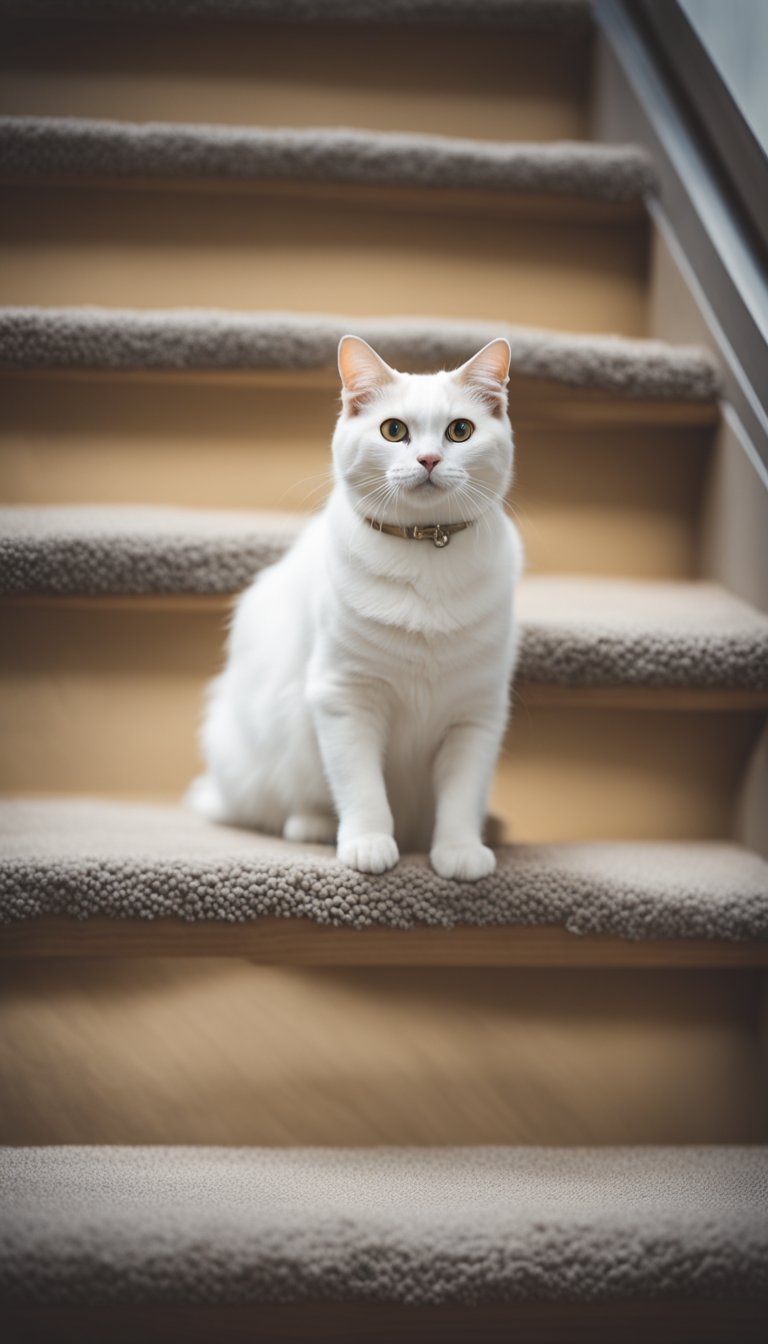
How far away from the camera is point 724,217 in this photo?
4.59 ft

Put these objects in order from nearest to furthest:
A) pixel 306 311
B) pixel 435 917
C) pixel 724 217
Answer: pixel 435 917 → pixel 724 217 → pixel 306 311

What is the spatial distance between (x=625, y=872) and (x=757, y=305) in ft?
2.27

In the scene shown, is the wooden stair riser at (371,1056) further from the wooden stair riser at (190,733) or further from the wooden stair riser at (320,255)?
the wooden stair riser at (320,255)

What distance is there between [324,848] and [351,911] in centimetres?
15

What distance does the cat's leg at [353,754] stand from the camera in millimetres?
1045

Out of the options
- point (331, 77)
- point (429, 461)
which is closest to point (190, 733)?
point (429, 461)

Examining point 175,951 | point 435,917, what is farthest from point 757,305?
point 175,951

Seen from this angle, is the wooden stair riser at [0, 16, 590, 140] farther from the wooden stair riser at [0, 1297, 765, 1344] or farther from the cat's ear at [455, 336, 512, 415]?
the wooden stair riser at [0, 1297, 765, 1344]

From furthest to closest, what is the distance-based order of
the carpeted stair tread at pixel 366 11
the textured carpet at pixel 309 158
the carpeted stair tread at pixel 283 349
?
the carpeted stair tread at pixel 366 11 → the textured carpet at pixel 309 158 → the carpeted stair tread at pixel 283 349

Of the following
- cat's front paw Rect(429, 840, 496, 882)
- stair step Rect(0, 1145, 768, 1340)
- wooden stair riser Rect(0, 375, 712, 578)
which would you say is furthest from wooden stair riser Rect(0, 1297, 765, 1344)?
wooden stair riser Rect(0, 375, 712, 578)

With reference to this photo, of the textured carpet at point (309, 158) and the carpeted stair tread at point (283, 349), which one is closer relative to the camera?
the carpeted stair tread at point (283, 349)

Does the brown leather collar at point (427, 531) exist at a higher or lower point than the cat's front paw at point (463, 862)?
higher

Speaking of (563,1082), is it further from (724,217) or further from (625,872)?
(724,217)

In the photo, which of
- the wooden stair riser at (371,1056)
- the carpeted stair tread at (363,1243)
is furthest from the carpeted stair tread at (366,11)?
the carpeted stair tread at (363,1243)
